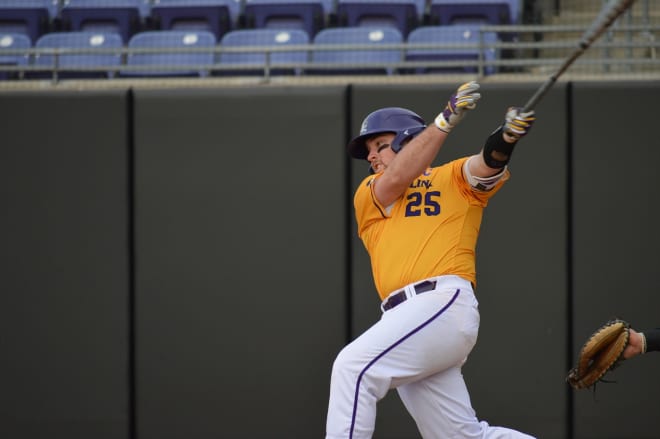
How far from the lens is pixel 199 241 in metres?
6.23

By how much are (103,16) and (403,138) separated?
5.06m

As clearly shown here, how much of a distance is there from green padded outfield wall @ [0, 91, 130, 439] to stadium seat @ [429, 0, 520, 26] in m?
3.09

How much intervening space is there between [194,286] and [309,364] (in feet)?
2.92

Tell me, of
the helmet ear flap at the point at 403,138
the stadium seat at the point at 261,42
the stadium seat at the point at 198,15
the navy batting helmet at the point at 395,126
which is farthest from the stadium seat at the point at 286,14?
the helmet ear flap at the point at 403,138

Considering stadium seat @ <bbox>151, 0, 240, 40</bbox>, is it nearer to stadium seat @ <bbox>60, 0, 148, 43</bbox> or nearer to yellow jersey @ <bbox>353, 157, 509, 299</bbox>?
stadium seat @ <bbox>60, 0, 148, 43</bbox>

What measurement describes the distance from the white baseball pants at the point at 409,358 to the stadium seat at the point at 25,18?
5757mm

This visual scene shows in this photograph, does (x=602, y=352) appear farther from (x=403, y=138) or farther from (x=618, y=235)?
(x=618, y=235)

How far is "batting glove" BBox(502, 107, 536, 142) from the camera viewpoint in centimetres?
352

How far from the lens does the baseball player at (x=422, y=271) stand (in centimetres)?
375

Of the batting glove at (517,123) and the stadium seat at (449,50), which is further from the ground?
the stadium seat at (449,50)

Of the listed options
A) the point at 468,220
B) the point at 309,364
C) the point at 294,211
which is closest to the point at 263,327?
the point at 309,364

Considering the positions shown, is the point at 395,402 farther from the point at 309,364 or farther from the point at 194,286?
the point at 194,286

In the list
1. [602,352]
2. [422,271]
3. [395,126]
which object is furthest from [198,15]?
[602,352]

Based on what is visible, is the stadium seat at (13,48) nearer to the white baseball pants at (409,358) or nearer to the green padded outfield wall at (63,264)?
the green padded outfield wall at (63,264)
